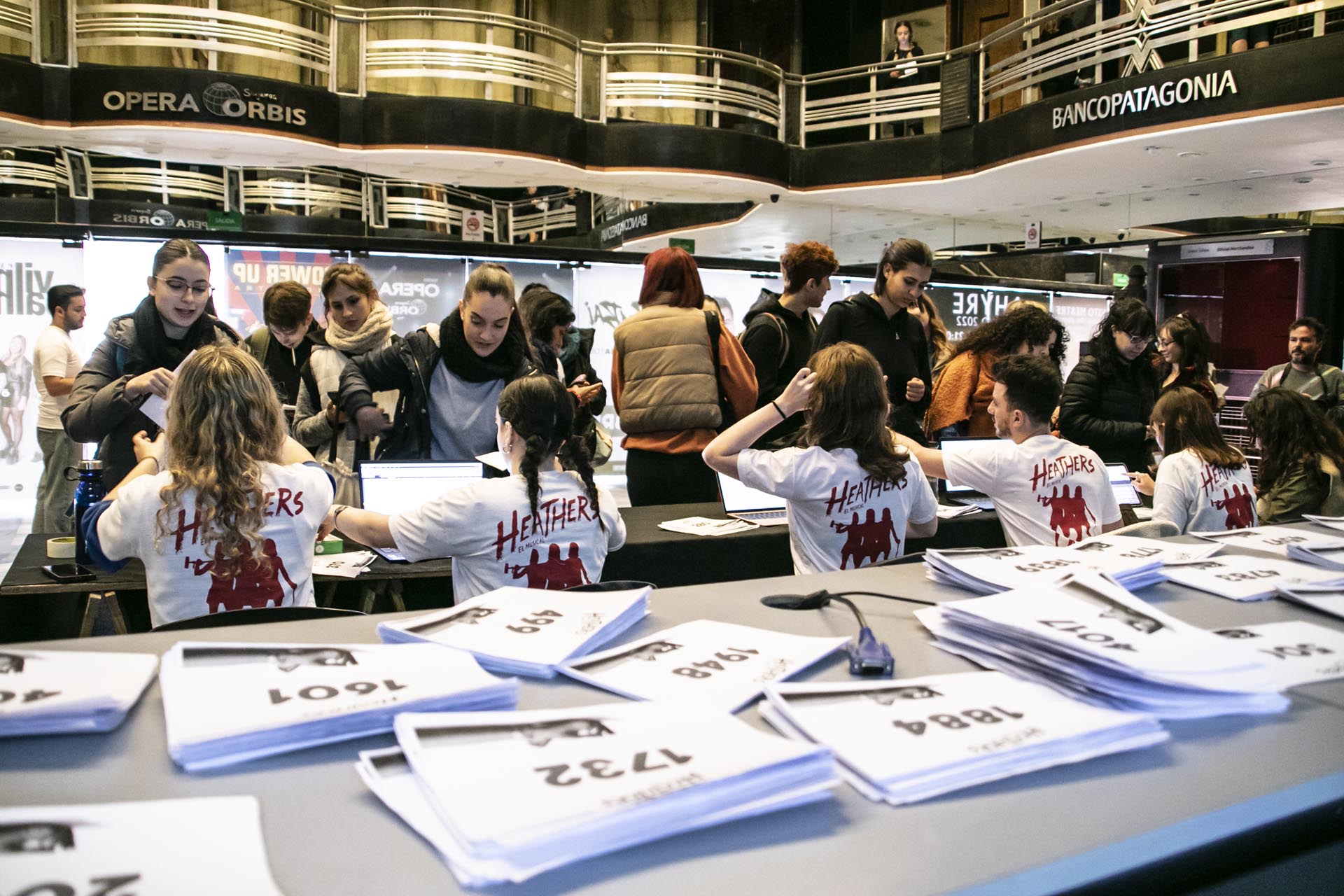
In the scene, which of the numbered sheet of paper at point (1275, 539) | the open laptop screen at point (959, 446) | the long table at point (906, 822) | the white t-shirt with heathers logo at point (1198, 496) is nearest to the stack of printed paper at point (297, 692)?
the long table at point (906, 822)

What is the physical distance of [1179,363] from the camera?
16.6 feet

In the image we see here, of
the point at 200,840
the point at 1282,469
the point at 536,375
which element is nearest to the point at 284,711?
the point at 200,840

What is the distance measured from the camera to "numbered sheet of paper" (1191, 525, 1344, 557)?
1908 mm

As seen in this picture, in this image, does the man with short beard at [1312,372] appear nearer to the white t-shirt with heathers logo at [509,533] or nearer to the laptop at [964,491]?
the laptop at [964,491]

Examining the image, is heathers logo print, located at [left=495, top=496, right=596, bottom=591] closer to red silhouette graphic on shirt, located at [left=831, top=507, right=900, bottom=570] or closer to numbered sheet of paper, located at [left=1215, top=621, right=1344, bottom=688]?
red silhouette graphic on shirt, located at [left=831, top=507, right=900, bottom=570]

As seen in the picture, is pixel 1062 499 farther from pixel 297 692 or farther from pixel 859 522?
pixel 297 692

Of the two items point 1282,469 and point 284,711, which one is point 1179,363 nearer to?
point 1282,469

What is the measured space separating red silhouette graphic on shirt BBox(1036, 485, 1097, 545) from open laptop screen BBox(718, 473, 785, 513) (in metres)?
0.97

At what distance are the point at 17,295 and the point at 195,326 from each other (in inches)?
126

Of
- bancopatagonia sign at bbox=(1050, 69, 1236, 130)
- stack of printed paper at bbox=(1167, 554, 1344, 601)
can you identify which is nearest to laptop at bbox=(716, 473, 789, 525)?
stack of printed paper at bbox=(1167, 554, 1344, 601)

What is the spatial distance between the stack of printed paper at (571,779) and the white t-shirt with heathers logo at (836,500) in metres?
1.74

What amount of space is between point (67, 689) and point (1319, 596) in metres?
1.64

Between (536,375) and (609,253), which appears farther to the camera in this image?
(609,253)

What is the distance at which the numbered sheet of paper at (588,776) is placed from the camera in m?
0.70
